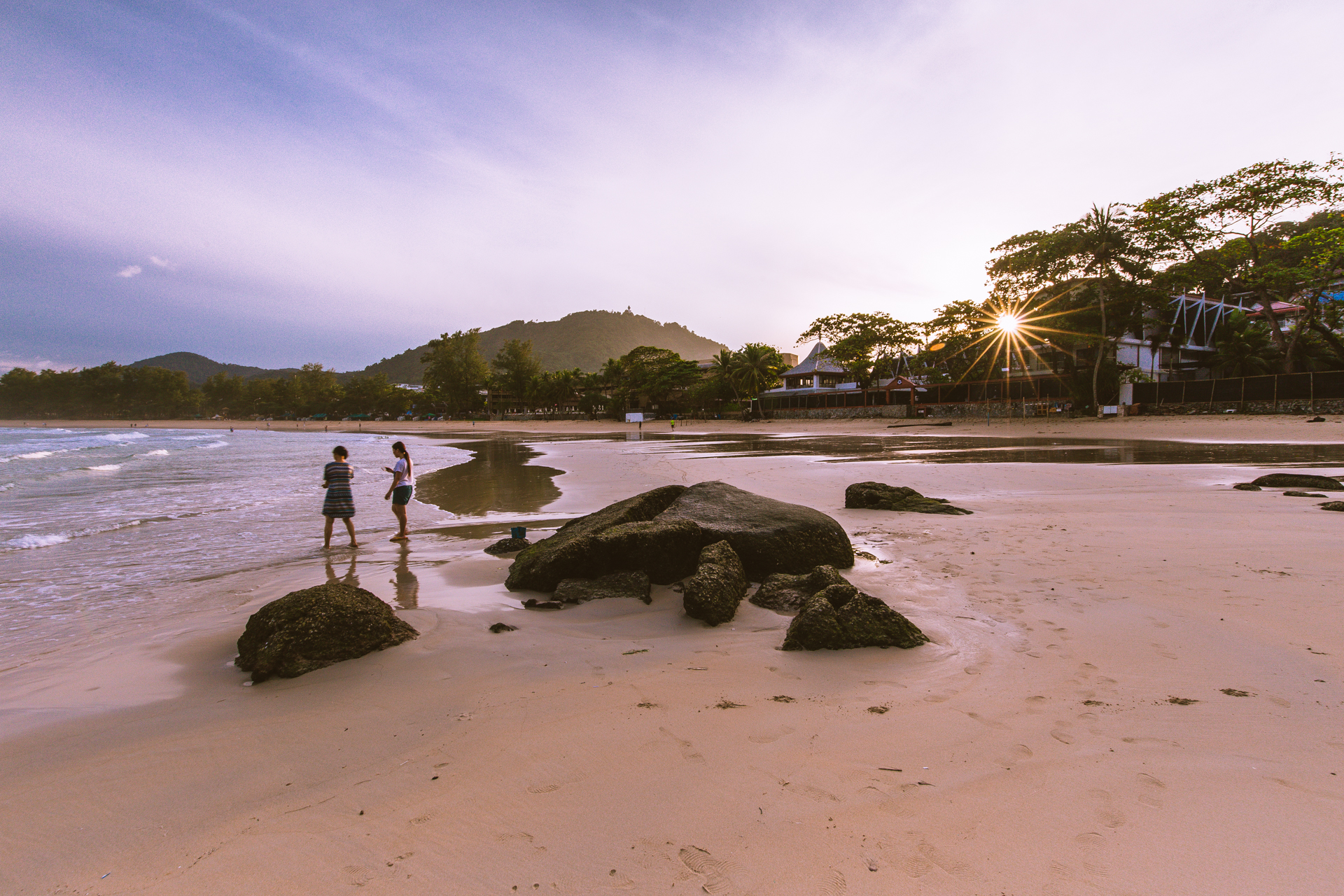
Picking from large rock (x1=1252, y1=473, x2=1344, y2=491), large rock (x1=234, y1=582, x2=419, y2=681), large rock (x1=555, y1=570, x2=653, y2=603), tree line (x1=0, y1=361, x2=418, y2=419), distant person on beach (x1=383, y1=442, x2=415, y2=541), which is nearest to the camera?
large rock (x1=234, y1=582, x2=419, y2=681)

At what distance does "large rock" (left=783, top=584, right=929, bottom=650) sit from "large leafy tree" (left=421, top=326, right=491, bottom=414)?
94.7 m

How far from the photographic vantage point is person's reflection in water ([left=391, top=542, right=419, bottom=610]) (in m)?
5.79

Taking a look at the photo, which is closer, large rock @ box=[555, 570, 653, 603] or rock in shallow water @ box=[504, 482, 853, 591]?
large rock @ box=[555, 570, 653, 603]

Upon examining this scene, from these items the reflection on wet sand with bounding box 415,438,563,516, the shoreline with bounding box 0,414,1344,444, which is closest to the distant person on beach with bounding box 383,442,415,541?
the reflection on wet sand with bounding box 415,438,563,516

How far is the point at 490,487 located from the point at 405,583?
356 inches

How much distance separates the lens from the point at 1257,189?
94.2 feet

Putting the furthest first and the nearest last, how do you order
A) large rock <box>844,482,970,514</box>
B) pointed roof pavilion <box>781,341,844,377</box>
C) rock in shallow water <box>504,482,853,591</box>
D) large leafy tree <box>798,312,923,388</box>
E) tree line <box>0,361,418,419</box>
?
tree line <box>0,361,418,419</box>, pointed roof pavilion <box>781,341,844,377</box>, large leafy tree <box>798,312,923,388</box>, large rock <box>844,482,970,514</box>, rock in shallow water <box>504,482,853,591</box>

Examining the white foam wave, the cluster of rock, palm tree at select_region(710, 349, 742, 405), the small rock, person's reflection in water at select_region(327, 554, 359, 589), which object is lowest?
person's reflection in water at select_region(327, 554, 359, 589)

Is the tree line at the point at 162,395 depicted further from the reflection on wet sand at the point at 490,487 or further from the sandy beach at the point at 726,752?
the sandy beach at the point at 726,752

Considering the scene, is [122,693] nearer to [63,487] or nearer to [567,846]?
[567,846]

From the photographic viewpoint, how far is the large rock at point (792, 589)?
5.20 metres

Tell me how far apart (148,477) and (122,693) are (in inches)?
754

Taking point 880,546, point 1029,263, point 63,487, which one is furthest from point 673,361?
point 880,546

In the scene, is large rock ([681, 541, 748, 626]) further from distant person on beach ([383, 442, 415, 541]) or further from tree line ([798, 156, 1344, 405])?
tree line ([798, 156, 1344, 405])
